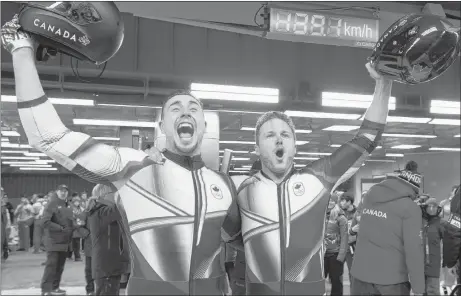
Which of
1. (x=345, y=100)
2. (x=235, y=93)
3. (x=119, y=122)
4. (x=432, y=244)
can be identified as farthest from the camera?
(x=119, y=122)

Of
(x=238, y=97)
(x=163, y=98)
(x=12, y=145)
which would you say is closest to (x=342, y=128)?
(x=238, y=97)

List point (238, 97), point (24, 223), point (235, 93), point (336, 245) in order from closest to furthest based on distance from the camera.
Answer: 1. point (336, 245)
2. point (235, 93)
3. point (238, 97)
4. point (24, 223)

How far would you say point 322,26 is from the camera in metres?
5.75

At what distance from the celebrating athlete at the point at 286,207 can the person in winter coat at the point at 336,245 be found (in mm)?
4152

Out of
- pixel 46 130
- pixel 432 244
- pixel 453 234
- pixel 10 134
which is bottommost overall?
pixel 432 244

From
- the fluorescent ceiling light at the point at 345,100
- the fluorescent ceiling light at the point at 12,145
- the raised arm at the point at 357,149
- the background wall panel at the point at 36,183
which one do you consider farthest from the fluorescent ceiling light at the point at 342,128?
the background wall panel at the point at 36,183

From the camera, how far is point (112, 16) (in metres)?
2.06

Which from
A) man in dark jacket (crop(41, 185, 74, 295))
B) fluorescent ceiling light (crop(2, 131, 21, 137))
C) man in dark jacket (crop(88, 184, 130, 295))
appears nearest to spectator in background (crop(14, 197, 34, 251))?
fluorescent ceiling light (crop(2, 131, 21, 137))

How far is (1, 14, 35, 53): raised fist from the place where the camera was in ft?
6.13

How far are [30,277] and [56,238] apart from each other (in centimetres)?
272

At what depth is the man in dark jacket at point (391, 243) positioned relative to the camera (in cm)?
367

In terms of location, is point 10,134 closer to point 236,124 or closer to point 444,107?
point 236,124

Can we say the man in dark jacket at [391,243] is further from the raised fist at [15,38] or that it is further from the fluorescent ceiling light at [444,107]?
the fluorescent ceiling light at [444,107]

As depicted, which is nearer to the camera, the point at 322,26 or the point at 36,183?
the point at 322,26
